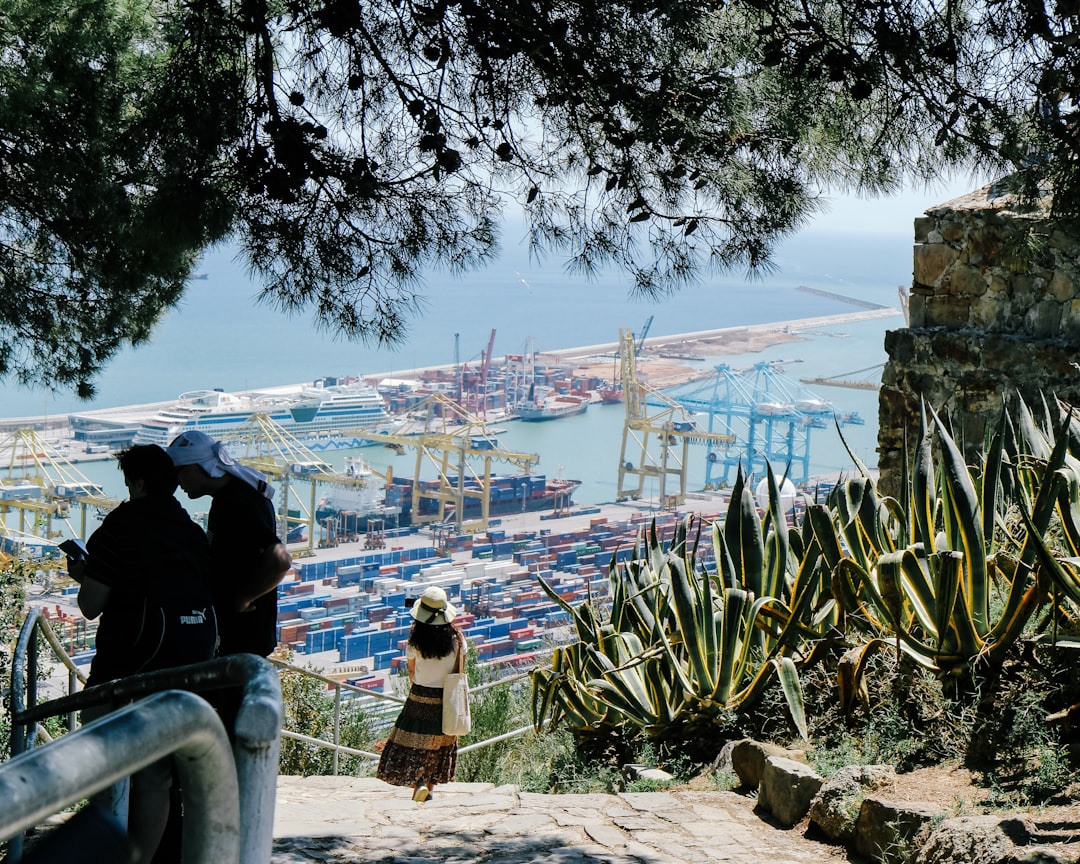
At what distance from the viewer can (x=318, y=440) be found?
181 feet

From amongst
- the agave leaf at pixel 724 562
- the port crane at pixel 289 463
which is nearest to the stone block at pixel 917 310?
the agave leaf at pixel 724 562

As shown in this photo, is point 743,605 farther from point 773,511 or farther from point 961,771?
point 961,771

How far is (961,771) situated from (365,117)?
3001 mm

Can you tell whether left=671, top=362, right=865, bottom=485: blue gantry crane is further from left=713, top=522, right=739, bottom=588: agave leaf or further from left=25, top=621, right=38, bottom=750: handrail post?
left=25, top=621, right=38, bottom=750: handrail post

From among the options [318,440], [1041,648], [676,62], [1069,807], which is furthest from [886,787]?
[318,440]

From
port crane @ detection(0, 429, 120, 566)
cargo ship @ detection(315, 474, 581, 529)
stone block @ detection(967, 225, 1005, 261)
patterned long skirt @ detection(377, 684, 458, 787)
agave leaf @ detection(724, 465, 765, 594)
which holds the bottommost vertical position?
cargo ship @ detection(315, 474, 581, 529)

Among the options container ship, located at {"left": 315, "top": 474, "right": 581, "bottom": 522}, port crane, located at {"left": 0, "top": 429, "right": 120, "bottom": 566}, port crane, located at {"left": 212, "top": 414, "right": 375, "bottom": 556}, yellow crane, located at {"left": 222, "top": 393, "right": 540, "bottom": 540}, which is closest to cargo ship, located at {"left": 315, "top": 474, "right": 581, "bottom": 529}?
container ship, located at {"left": 315, "top": 474, "right": 581, "bottom": 522}

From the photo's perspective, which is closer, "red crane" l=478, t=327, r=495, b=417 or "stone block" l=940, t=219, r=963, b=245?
"stone block" l=940, t=219, r=963, b=245

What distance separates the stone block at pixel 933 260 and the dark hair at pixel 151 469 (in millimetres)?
4603

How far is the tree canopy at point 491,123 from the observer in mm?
3840

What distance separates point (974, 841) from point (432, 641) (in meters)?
2.62

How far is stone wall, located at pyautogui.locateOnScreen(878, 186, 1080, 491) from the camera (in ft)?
19.1

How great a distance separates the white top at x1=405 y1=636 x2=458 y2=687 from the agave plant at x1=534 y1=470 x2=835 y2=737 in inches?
16.2

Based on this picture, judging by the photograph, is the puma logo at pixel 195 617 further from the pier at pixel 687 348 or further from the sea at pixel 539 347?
the pier at pixel 687 348
